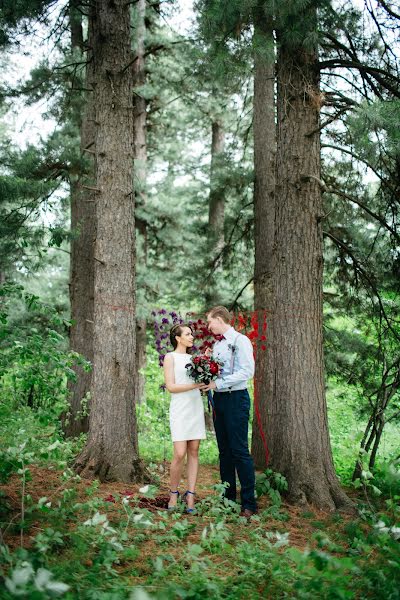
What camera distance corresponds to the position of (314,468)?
6.19 metres

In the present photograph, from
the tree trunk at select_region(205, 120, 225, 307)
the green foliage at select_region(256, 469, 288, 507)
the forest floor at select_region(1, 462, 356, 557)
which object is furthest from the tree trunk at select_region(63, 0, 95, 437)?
the green foliage at select_region(256, 469, 288, 507)

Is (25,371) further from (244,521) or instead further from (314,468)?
(314,468)

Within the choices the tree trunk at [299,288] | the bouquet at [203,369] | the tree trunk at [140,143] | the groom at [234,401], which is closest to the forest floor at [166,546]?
the groom at [234,401]

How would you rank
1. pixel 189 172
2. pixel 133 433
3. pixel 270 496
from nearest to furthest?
1. pixel 270 496
2. pixel 133 433
3. pixel 189 172

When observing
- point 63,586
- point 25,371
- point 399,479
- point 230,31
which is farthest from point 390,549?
point 230,31

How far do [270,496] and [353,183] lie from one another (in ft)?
15.0

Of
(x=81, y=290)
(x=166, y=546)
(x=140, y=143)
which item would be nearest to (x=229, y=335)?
(x=166, y=546)

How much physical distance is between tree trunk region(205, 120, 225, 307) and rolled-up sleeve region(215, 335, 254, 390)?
4568 mm

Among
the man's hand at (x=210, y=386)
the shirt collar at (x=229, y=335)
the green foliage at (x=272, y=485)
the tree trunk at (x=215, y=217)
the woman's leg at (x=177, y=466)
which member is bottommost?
the green foliage at (x=272, y=485)

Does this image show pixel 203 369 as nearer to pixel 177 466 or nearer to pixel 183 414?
pixel 183 414

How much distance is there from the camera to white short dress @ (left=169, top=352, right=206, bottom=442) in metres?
5.78

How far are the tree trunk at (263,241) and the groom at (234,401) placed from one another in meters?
2.34

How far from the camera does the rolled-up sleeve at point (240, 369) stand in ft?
18.7

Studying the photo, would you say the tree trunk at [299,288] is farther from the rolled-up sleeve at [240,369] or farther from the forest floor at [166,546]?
the rolled-up sleeve at [240,369]
